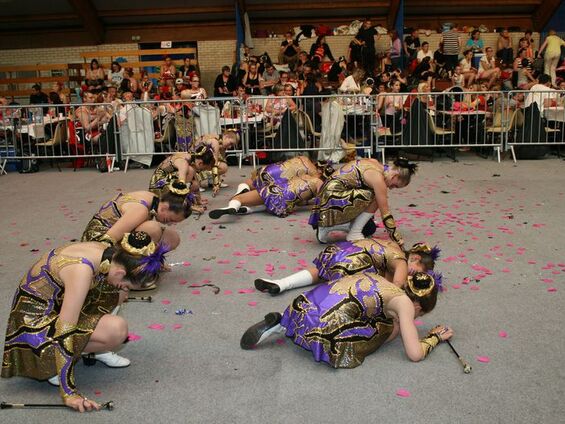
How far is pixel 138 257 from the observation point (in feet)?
10.7

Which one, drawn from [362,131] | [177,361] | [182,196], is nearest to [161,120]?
[362,131]

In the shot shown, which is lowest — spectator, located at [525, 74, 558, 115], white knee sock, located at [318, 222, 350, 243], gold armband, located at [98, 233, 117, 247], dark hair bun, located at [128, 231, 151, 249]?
white knee sock, located at [318, 222, 350, 243]

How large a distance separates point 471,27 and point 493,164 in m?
7.99

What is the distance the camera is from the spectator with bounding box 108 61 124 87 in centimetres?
1480

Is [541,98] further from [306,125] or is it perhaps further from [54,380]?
[54,380]

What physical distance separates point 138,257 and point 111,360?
59cm

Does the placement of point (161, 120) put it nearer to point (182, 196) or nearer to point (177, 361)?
point (182, 196)

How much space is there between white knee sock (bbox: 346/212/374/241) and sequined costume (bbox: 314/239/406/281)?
135cm

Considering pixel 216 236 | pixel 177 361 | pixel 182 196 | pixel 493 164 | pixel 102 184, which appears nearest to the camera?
pixel 177 361

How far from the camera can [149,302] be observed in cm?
442

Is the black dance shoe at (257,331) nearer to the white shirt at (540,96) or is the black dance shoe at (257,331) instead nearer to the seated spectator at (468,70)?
the white shirt at (540,96)

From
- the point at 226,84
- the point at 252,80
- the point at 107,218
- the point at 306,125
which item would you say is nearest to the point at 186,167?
the point at 107,218

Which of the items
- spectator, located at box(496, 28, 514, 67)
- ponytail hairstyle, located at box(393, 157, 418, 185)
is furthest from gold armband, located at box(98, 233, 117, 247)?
spectator, located at box(496, 28, 514, 67)

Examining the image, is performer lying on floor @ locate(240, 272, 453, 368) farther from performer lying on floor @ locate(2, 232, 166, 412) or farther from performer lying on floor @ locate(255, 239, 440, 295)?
performer lying on floor @ locate(2, 232, 166, 412)
